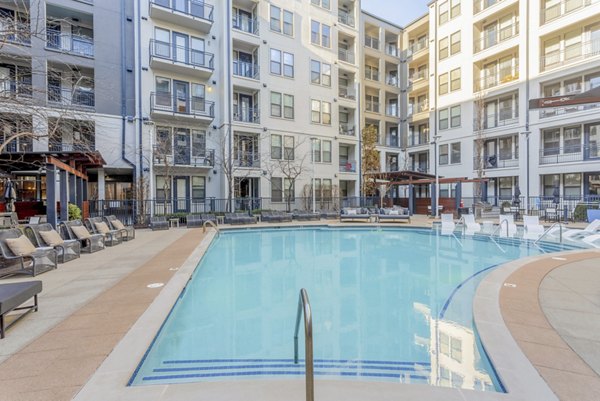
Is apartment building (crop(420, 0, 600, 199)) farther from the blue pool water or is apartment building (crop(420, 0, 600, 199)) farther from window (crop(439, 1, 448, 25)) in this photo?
the blue pool water

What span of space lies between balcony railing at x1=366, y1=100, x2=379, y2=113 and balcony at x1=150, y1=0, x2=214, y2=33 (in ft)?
53.4

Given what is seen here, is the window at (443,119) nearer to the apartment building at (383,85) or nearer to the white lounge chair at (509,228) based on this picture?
the apartment building at (383,85)

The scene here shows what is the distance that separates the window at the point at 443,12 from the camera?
27031 mm

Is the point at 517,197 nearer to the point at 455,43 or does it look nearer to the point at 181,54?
the point at 455,43

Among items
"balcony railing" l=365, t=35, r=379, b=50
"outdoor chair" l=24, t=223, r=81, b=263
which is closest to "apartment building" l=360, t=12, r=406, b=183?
"balcony railing" l=365, t=35, r=379, b=50

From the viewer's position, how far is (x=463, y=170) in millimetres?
25719

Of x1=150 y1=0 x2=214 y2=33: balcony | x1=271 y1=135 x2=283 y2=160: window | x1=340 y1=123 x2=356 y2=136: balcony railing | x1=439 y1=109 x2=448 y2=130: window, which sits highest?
x1=150 y1=0 x2=214 y2=33: balcony

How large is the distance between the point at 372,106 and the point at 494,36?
10.8m

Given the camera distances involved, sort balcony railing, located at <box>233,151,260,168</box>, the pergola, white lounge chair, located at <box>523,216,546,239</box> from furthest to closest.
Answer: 1. balcony railing, located at <box>233,151,260,168</box>
2. white lounge chair, located at <box>523,216,546,239</box>
3. the pergola

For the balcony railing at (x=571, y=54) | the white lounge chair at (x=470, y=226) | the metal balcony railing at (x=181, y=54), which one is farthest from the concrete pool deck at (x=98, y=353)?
the balcony railing at (x=571, y=54)

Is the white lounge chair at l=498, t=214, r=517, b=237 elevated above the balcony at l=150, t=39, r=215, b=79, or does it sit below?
below

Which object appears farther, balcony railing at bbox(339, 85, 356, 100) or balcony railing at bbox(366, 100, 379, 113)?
balcony railing at bbox(366, 100, 379, 113)

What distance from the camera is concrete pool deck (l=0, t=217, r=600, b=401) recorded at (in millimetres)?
2586

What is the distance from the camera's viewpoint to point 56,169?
10461 mm
